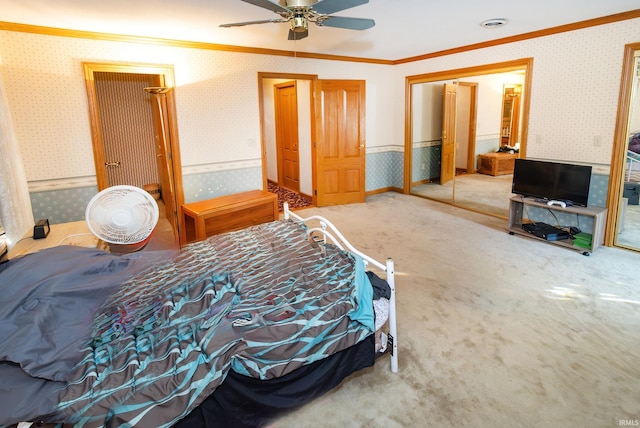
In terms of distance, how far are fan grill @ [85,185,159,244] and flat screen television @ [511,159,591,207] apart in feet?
13.0

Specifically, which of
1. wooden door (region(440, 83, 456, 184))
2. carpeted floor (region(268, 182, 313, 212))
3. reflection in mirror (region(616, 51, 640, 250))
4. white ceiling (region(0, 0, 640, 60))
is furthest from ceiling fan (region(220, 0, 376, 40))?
wooden door (region(440, 83, 456, 184))

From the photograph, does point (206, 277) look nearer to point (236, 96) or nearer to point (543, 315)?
point (543, 315)

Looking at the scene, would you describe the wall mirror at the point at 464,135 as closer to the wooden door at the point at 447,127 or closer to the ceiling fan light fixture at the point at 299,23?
the wooden door at the point at 447,127

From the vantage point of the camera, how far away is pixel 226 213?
4.18 metres

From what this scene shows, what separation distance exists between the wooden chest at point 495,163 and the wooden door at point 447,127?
0.63m

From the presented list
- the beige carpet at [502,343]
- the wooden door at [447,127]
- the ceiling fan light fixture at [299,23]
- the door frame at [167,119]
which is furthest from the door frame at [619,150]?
the door frame at [167,119]

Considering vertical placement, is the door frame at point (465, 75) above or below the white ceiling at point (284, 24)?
below

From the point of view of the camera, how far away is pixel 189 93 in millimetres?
4340

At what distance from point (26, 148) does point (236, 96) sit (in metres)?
2.27

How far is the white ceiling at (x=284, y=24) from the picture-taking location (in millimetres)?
3020

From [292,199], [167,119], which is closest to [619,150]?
[292,199]

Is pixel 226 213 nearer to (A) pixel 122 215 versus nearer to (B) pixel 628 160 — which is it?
(A) pixel 122 215

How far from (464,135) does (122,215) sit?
617 cm

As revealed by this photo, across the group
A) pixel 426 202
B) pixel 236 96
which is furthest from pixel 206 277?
pixel 426 202
